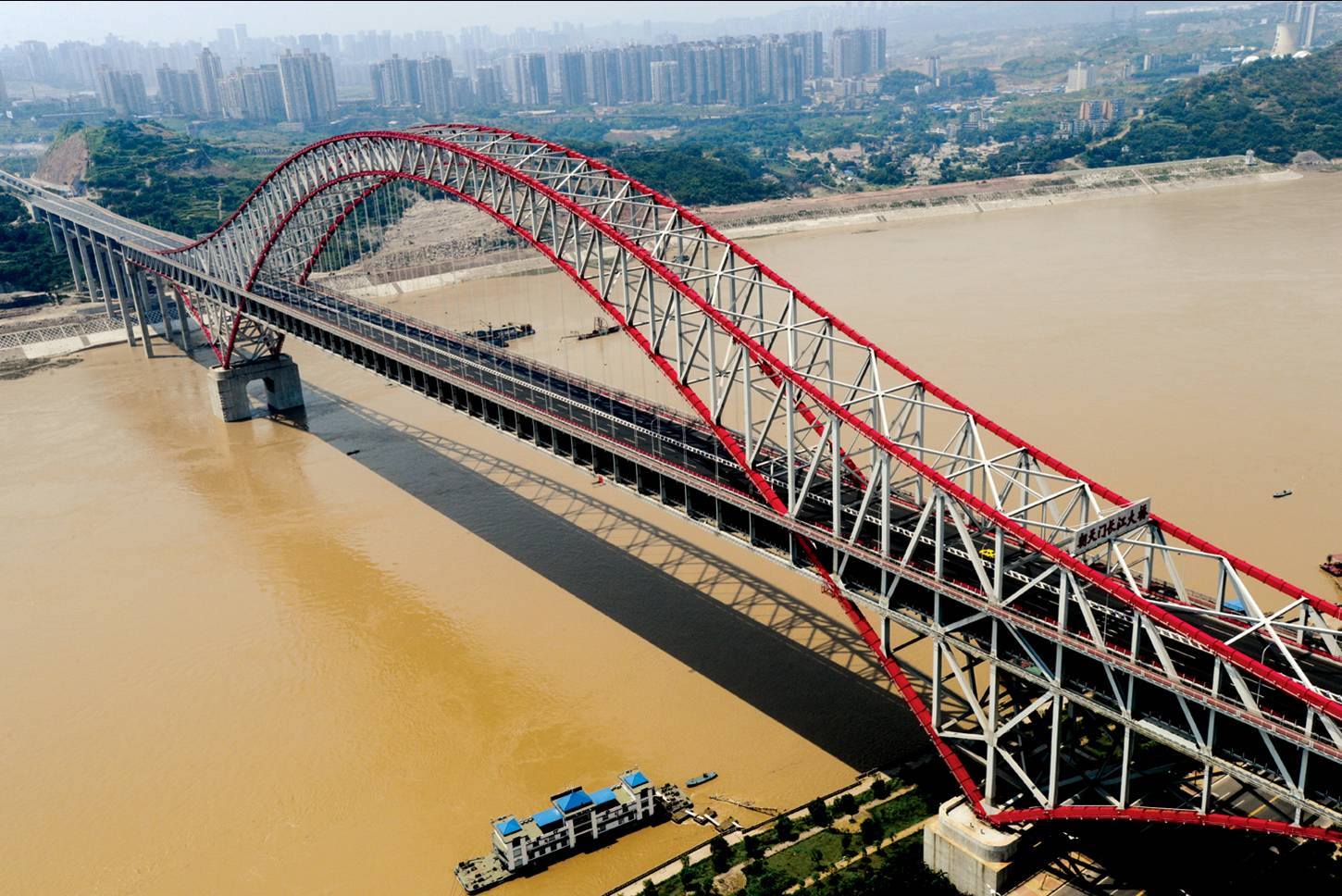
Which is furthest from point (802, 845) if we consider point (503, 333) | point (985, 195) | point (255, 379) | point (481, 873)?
point (985, 195)

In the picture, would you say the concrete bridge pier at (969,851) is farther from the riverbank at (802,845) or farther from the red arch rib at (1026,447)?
the red arch rib at (1026,447)

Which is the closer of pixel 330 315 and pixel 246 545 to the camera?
pixel 246 545

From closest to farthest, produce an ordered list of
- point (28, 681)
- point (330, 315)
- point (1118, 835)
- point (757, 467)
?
point (1118, 835), point (757, 467), point (28, 681), point (330, 315)

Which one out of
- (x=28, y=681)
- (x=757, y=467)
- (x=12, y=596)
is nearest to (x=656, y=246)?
(x=757, y=467)

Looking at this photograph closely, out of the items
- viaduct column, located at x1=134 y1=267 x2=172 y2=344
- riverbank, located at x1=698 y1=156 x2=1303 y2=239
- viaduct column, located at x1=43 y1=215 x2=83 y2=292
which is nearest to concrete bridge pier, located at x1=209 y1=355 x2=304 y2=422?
viaduct column, located at x1=134 y1=267 x2=172 y2=344

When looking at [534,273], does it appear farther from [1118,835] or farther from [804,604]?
[1118,835]

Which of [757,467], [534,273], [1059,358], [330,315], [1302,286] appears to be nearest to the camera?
[757,467]
